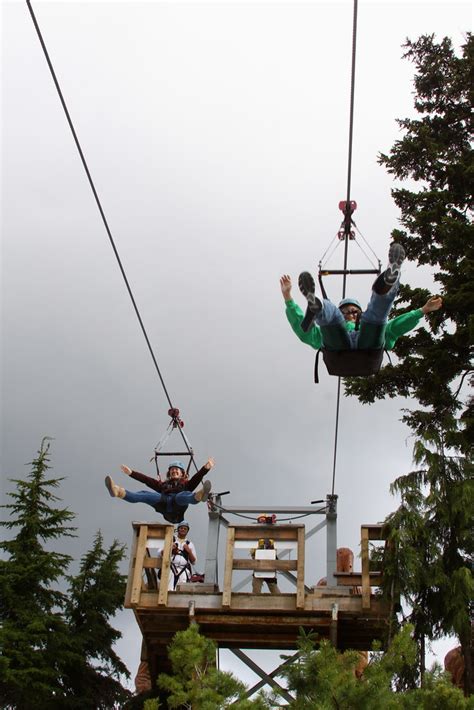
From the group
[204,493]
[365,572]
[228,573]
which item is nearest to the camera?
[365,572]

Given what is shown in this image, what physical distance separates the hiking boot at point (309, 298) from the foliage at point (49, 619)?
30.2 feet

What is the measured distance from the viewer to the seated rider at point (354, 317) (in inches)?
287

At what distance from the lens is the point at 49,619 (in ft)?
51.8

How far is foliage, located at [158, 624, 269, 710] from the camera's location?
6.46 m

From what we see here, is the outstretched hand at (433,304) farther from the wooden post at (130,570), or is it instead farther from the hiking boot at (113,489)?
the hiking boot at (113,489)

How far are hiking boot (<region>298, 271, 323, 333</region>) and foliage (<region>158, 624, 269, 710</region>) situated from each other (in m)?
2.80

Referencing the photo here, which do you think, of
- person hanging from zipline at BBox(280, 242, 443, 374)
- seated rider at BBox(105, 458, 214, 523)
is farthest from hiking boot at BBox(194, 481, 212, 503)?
person hanging from zipline at BBox(280, 242, 443, 374)

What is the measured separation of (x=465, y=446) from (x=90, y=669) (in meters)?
10.2

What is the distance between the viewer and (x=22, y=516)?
17250 millimetres

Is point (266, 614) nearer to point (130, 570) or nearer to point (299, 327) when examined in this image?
point (130, 570)

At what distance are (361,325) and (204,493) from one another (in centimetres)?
429

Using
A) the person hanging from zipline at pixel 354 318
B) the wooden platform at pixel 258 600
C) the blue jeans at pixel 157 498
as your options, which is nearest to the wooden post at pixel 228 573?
the wooden platform at pixel 258 600

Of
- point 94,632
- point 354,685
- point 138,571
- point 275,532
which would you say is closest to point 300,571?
point 275,532

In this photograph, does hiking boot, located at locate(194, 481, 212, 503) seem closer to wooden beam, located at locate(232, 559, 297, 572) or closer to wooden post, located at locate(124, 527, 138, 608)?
wooden post, located at locate(124, 527, 138, 608)
